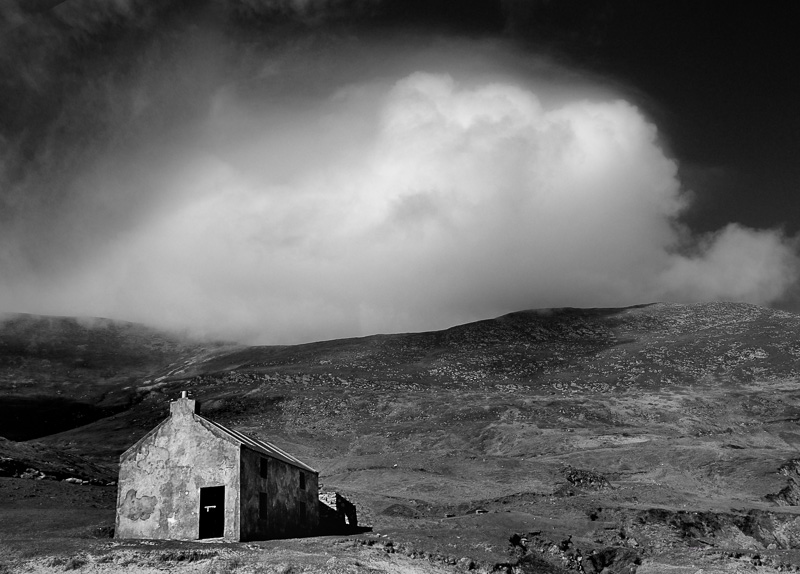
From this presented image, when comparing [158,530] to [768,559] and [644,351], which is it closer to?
[768,559]

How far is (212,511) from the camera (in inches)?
1443

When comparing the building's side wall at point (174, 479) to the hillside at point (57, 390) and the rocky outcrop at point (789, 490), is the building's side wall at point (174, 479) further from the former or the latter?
the hillside at point (57, 390)

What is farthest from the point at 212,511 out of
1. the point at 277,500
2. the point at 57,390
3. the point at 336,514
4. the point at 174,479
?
the point at 57,390

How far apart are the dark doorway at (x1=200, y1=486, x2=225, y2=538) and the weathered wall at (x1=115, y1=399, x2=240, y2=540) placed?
31.8 inches

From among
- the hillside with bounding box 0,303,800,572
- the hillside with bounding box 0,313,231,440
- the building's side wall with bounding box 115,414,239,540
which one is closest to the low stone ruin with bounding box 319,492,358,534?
the hillside with bounding box 0,303,800,572

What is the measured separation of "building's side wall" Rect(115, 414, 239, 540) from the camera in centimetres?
3238

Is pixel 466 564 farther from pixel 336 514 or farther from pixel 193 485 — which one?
pixel 336 514

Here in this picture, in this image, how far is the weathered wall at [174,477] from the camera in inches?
1276

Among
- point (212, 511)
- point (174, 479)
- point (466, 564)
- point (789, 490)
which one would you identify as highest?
point (174, 479)

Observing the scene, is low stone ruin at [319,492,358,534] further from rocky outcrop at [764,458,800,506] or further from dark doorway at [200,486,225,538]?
rocky outcrop at [764,458,800,506]

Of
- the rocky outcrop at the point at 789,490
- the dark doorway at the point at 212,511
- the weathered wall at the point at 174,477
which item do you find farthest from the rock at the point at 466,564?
the rocky outcrop at the point at 789,490

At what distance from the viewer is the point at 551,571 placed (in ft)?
106

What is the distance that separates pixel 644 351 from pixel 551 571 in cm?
13928

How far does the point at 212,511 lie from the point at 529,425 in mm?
70166
